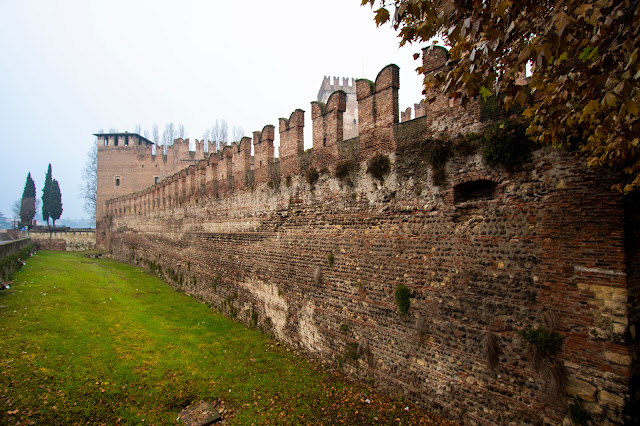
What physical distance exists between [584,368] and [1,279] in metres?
19.3

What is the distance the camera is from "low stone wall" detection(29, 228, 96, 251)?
124 ft

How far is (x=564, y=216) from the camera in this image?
4.92 meters

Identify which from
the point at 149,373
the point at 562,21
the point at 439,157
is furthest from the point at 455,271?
the point at 149,373

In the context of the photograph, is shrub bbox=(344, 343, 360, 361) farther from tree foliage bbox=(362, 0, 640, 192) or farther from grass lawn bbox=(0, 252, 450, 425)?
tree foliage bbox=(362, 0, 640, 192)

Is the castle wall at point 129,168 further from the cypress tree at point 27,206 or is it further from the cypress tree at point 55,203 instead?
the cypress tree at point 27,206

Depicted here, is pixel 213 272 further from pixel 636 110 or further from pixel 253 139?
pixel 636 110

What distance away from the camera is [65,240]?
3847 centimetres

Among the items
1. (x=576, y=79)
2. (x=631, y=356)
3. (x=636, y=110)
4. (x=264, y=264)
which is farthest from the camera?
(x=264, y=264)

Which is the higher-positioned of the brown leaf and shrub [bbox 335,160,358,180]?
the brown leaf

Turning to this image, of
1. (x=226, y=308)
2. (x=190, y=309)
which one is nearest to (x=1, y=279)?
(x=190, y=309)

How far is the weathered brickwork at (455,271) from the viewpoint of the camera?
4.61 m

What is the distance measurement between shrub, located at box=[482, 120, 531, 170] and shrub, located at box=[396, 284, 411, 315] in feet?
9.19

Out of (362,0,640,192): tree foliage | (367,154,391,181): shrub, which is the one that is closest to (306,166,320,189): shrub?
(367,154,391,181): shrub

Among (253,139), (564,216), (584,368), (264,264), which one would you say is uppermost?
(253,139)
